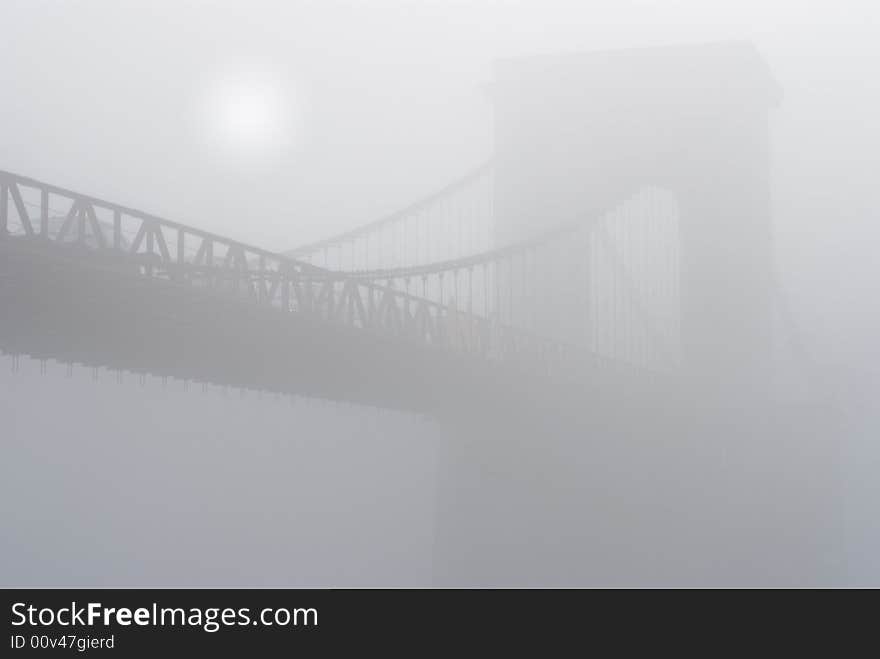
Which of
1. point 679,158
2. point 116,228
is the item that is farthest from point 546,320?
point 116,228

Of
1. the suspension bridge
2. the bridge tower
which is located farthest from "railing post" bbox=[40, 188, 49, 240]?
the bridge tower

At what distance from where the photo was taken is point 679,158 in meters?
46.2

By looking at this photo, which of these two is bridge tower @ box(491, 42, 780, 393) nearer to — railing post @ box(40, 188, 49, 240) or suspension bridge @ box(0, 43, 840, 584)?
suspension bridge @ box(0, 43, 840, 584)

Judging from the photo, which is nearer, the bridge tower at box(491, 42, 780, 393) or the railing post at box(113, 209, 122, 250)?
the railing post at box(113, 209, 122, 250)

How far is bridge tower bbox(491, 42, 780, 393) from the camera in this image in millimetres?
45000

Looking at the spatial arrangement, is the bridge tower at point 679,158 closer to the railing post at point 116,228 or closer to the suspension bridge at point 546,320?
the suspension bridge at point 546,320

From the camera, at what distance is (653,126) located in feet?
149

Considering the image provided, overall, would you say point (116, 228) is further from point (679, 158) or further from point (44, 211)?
point (679, 158)

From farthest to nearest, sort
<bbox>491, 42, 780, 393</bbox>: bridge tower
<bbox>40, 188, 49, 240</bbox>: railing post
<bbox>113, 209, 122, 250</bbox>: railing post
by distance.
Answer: <bbox>491, 42, 780, 393</bbox>: bridge tower
<bbox>113, 209, 122, 250</bbox>: railing post
<bbox>40, 188, 49, 240</bbox>: railing post

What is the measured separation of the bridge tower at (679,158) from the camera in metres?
45.0

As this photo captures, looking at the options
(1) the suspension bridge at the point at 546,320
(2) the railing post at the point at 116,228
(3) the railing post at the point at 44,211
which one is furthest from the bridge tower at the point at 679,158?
(3) the railing post at the point at 44,211

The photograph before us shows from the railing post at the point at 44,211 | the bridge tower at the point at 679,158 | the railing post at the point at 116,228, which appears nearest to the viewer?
the railing post at the point at 44,211

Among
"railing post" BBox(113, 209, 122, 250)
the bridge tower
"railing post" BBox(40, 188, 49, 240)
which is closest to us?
"railing post" BBox(40, 188, 49, 240)
